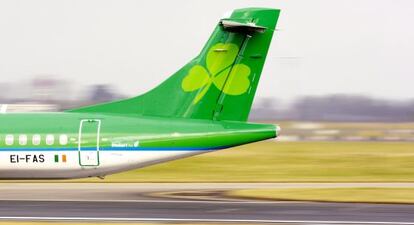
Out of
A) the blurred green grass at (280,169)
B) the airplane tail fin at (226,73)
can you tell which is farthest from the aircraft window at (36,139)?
the blurred green grass at (280,169)

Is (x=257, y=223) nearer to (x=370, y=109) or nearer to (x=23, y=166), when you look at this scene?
(x=23, y=166)

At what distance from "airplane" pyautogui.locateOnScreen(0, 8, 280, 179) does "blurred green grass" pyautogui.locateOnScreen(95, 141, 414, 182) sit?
9522mm

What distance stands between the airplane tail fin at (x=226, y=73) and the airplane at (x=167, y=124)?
0.03 meters

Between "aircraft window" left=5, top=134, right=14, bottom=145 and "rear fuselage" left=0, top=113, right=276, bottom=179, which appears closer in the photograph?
"rear fuselage" left=0, top=113, right=276, bottom=179

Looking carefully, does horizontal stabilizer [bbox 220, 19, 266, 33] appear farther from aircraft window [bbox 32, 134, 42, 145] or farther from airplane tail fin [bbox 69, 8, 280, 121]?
aircraft window [bbox 32, 134, 42, 145]

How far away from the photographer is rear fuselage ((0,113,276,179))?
27.0 m

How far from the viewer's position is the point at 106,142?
2725 cm

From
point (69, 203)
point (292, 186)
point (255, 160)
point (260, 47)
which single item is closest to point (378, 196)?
point (292, 186)

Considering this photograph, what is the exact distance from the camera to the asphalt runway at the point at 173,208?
23.4 m

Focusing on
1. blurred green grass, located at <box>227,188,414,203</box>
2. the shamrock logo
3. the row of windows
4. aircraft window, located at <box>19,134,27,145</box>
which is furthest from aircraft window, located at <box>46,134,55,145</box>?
blurred green grass, located at <box>227,188,414,203</box>

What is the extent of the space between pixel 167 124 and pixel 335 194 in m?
6.76

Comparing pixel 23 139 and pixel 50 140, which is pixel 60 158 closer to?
pixel 50 140

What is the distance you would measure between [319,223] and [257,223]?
1621 mm

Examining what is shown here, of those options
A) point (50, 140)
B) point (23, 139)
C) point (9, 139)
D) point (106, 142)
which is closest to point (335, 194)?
point (106, 142)
